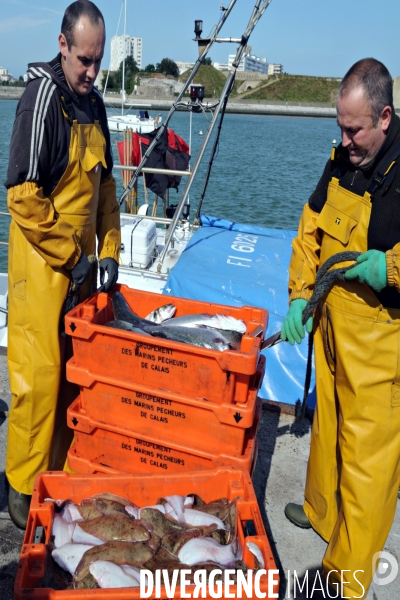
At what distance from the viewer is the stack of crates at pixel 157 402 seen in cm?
235

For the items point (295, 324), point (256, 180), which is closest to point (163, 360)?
point (295, 324)

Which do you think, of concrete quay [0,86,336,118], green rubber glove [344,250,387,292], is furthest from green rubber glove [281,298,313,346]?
concrete quay [0,86,336,118]

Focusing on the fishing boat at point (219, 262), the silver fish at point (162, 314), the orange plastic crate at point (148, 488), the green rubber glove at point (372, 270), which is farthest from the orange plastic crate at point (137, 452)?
the fishing boat at point (219, 262)

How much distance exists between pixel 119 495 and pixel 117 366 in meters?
0.57

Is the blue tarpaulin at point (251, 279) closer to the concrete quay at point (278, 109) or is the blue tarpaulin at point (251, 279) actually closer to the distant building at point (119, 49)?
the distant building at point (119, 49)

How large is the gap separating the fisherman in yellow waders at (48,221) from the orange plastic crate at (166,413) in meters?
0.24

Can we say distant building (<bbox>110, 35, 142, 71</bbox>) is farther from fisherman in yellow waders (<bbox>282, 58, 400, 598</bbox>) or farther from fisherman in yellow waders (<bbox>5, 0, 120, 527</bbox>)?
fisherman in yellow waders (<bbox>282, 58, 400, 598</bbox>)

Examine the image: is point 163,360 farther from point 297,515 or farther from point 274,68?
point 274,68

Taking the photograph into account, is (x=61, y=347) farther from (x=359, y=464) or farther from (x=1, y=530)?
(x=359, y=464)

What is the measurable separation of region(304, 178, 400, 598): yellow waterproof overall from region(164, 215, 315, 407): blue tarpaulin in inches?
84.7

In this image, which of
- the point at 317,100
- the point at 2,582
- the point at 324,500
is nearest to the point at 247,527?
the point at 324,500

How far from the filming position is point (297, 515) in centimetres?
285

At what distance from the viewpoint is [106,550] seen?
200 cm

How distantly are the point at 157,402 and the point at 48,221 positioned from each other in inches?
37.7
